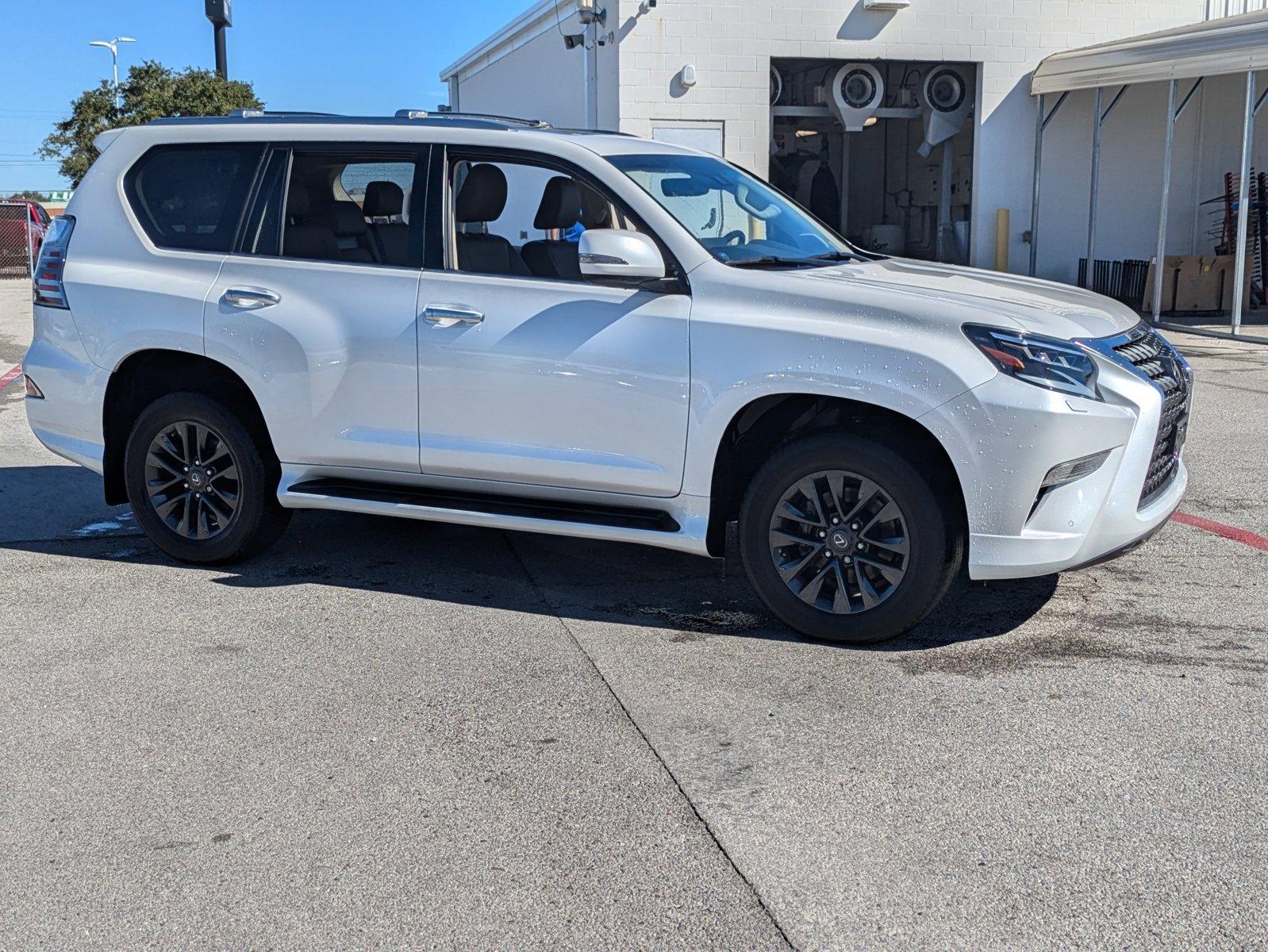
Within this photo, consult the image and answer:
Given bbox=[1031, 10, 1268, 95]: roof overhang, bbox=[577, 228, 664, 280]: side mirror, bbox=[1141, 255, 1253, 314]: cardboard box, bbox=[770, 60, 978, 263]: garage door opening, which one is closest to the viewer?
bbox=[577, 228, 664, 280]: side mirror

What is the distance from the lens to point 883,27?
846 inches

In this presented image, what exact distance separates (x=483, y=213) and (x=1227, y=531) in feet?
13.0

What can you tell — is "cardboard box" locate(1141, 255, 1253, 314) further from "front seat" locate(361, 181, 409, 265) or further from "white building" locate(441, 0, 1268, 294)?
"front seat" locate(361, 181, 409, 265)

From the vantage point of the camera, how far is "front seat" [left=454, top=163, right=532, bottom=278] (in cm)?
570

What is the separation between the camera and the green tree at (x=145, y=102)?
3759cm

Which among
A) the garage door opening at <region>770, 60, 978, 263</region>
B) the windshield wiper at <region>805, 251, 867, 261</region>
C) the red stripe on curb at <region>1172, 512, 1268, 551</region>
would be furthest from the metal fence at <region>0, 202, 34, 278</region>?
the red stripe on curb at <region>1172, 512, 1268, 551</region>

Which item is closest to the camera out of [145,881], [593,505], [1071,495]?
[145,881]

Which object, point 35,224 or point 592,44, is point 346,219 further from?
point 35,224

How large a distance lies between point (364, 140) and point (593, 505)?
Answer: 192 cm

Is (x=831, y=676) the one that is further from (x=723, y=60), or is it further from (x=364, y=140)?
→ (x=723, y=60)

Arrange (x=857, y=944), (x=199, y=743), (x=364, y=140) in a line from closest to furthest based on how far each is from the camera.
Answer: (x=857, y=944), (x=199, y=743), (x=364, y=140)

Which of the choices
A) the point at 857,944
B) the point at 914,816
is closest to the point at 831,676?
the point at 914,816

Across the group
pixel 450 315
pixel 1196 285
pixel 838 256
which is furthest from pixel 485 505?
pixel 1196 285

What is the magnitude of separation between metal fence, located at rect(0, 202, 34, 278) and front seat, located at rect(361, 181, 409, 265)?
2881 centimetres
